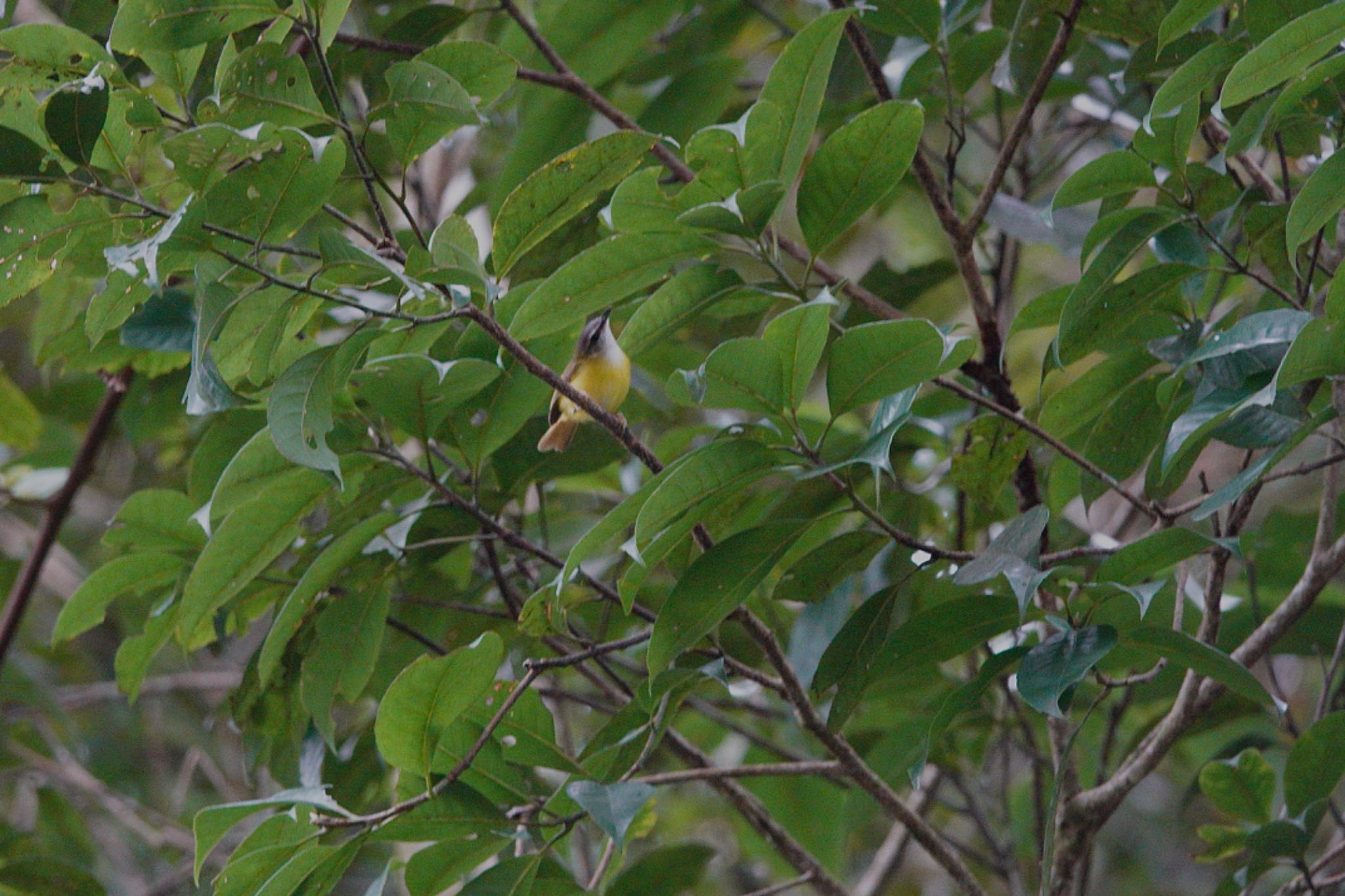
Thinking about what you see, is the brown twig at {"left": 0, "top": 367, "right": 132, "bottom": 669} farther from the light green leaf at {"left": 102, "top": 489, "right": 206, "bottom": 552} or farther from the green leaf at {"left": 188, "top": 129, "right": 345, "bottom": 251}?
the green leaf at {"left": 188, "top": 129, "right": 345, "bottom": 251}

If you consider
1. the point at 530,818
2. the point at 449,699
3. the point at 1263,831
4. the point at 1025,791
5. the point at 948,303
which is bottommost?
the point at 1025,791

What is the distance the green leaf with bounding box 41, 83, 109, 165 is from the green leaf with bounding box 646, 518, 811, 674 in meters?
0.56

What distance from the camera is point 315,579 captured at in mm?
1293

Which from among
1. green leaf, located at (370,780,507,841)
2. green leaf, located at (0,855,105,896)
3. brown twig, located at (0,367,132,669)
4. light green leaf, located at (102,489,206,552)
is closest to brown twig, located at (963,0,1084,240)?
green leaf, located at (370,780,507,841)

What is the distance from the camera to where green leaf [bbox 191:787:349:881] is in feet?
3.27

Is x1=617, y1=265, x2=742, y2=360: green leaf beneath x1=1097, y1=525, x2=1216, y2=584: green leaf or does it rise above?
above

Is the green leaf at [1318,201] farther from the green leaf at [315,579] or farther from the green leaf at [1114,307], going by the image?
the green leaf at [315,579]

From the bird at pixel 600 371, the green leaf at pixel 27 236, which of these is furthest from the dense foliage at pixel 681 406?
the bird at pixel 600 371

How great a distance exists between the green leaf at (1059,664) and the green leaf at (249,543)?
0.67 meters

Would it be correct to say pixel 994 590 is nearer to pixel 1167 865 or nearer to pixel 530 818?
pixel 530 818

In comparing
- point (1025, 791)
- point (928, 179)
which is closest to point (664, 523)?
point (928, 179)

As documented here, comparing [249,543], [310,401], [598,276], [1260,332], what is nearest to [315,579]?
[249,543]

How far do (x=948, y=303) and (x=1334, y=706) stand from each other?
167 centimetres

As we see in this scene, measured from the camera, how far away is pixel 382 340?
1.15 meters
